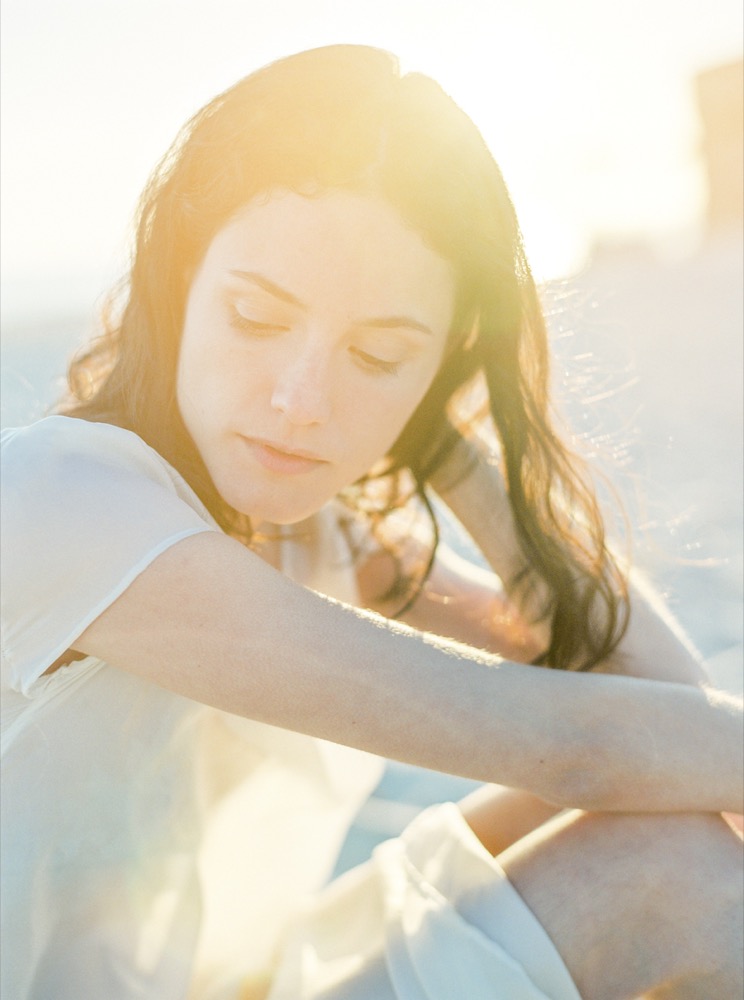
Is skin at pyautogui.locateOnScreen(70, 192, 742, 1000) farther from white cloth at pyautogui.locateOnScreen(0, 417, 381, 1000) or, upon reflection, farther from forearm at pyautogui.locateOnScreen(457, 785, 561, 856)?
forearm at pyautogui.locateOnScreen(457, 785, 561, 856)

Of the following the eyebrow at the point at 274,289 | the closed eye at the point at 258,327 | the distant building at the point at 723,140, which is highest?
the eyebrow at the point at 274,289

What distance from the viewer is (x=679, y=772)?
4.72 ft

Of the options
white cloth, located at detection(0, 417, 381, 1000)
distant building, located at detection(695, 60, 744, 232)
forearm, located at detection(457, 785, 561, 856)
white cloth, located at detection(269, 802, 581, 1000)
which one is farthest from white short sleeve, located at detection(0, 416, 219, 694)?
distant building, located at detection(695, 60, 744, 232)

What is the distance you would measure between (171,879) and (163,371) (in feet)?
2.39

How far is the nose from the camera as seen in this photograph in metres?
1.43

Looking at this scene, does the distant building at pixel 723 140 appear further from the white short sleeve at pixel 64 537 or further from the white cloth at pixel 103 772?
the white short sleeve at pixel 64 537

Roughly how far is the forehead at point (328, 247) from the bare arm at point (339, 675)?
0.41m

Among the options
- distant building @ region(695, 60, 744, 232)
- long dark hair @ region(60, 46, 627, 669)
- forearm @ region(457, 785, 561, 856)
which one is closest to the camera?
long dark hair @ region(60, 46, 627, 669)

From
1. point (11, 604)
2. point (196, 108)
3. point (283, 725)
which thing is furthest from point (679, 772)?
point (196, 108)

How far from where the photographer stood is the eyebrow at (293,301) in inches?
55.7

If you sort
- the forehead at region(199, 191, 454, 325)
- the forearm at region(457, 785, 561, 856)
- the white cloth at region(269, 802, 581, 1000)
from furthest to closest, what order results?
the forearm at region(457, 785, 561, 856) → the forehead at region(199, 191, 454, 325) → the white cloth at region(269, 802, 581, 1000)

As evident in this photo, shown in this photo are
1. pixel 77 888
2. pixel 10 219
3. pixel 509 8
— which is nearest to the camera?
pixel 77 888

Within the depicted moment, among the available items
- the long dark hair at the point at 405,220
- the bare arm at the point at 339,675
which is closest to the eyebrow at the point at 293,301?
the long dark hair at the point at 405,220

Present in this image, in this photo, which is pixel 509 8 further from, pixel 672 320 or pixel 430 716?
pixel 672 320
